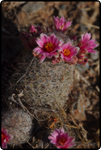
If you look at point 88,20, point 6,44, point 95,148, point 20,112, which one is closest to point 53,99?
point 20,112

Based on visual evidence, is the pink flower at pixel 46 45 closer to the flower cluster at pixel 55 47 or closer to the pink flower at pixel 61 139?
the flower cluster at pixel 55 47

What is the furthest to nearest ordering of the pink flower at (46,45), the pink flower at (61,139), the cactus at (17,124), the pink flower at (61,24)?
the pink flower at (61,24), the cactus at (17,124), the pink flower at (61,139), the pink flower at (46,45)

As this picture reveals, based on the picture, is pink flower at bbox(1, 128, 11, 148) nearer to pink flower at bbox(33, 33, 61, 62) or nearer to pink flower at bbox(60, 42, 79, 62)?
pink flower at bbox(33, 33, 61, 62)

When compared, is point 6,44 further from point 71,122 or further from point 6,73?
point 71,122

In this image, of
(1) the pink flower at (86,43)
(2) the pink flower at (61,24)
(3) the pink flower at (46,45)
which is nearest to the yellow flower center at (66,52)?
(3) the pink flower at (46,45)

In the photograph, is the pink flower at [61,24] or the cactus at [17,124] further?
the pink flower at [61,24]

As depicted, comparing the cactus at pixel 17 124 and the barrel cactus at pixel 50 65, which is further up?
the barrel cactus at pixel 50 65

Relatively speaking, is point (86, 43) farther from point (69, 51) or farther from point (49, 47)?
point (49, 47)
